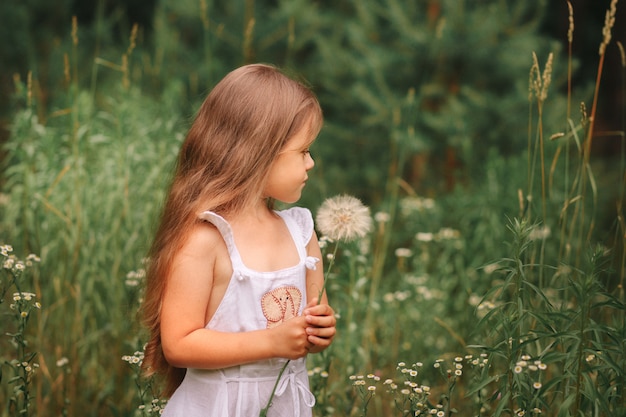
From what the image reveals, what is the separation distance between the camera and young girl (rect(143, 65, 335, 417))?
1.82m

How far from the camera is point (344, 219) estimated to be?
1881mm

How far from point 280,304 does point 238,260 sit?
164 millimetres

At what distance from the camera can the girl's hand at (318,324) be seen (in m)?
1.73

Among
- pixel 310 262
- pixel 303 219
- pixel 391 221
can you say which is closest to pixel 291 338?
pixel 310 262

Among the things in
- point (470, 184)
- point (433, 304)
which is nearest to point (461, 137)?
point (470, 184)

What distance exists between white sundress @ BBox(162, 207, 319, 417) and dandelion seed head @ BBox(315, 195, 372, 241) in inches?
6.3

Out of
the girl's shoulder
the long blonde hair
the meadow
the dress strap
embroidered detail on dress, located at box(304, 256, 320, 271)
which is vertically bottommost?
the meadow

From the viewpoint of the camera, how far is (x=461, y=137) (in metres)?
5.14

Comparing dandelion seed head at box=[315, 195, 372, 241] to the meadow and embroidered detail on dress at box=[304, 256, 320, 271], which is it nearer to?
embroidered detail on dress at box=[304, 256, 320, 271]

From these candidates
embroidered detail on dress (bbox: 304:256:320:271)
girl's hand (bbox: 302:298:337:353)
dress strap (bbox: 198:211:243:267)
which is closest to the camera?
girl's hand (bbox: 302:298:337:353)

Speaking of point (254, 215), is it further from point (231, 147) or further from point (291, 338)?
point (291, 338)

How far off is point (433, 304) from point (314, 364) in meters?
1.14

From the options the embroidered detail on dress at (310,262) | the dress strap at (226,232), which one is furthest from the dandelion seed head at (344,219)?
the dress strap at (226,232)

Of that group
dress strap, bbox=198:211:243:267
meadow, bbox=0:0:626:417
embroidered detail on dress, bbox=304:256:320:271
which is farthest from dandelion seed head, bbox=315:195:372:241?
meadow, bbox=0:0:626:417
